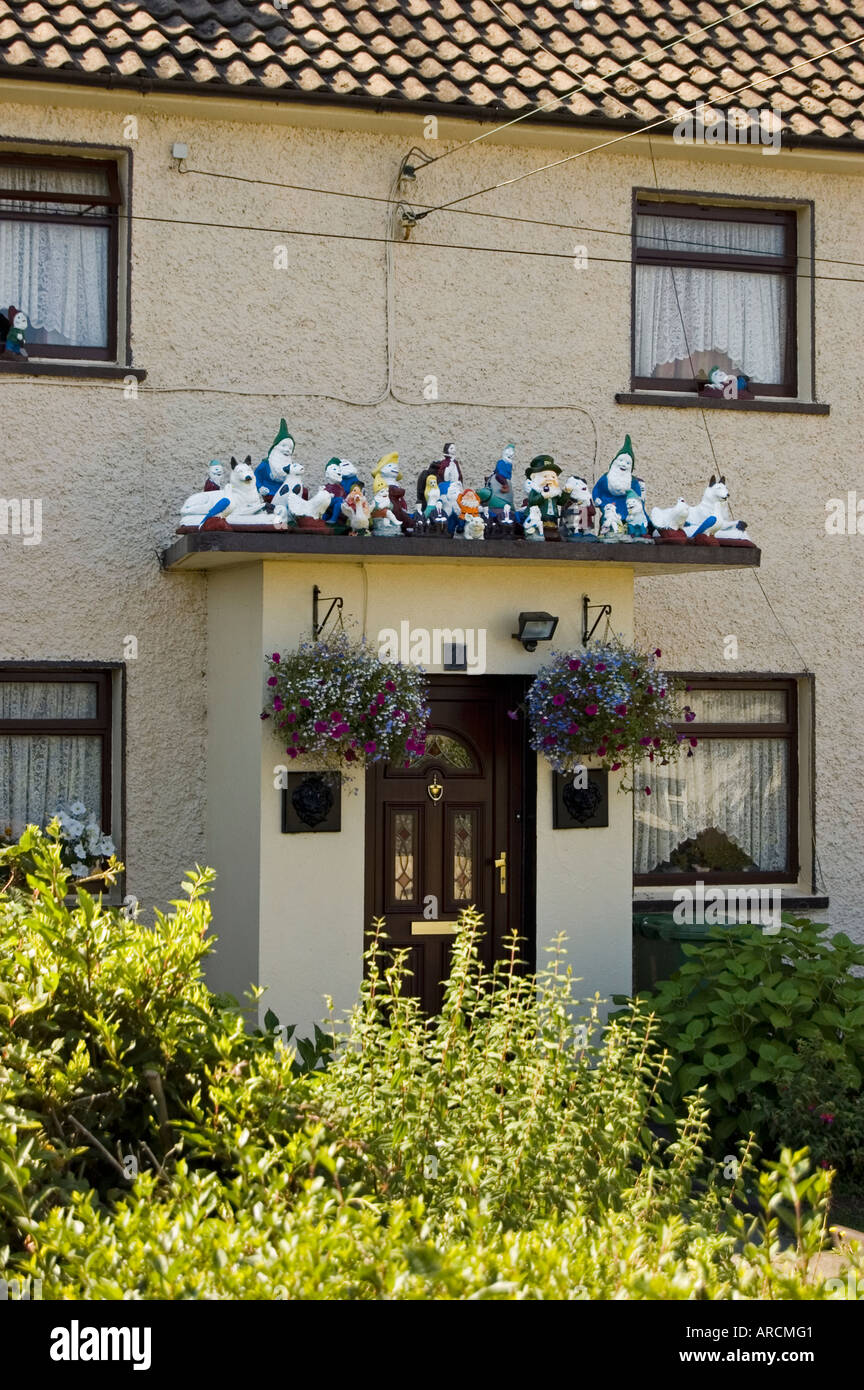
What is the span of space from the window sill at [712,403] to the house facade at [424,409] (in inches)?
1.2

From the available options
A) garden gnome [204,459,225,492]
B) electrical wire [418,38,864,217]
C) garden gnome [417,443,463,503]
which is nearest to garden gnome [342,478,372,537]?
garden gnome [417,443,463,503]

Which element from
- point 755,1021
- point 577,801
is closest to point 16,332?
point 577,801

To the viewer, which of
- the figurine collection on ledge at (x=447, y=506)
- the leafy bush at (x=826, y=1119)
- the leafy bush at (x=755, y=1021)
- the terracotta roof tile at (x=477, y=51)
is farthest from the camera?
the terracotta roof tile at (x=477, y=51)

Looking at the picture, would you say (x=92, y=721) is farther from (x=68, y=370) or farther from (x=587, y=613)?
(x=587, y=613)

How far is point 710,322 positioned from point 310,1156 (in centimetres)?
821

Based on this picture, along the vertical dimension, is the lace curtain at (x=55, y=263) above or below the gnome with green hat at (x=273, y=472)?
above

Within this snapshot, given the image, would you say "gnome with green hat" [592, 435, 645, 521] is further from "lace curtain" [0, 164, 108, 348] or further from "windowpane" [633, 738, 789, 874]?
"lace curtain" [0, 164, 108, 348]

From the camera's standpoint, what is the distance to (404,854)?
8.95 metres

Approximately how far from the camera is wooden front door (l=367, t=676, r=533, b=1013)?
29.2 ft

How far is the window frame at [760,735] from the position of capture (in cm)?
1022

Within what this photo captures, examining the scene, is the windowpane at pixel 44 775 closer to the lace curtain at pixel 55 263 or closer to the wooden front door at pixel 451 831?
the wooden front door at pixel 451 831

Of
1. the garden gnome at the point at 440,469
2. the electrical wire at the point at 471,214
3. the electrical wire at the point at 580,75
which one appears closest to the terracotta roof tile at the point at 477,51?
the electrical wire at the point at 580,75
